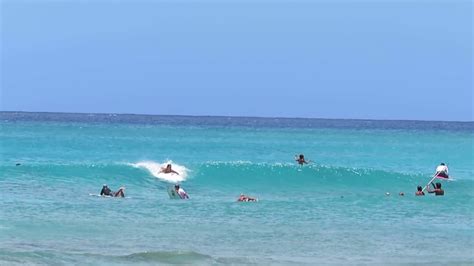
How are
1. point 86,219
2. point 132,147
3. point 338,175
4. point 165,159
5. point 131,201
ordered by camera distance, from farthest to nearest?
point 132,147
point 165,159
point 338,175
point 131,201
point 86,219

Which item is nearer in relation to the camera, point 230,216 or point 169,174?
point 230,216

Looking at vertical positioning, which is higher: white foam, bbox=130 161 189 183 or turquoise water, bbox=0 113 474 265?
white foam, bbox=130 161 189 183

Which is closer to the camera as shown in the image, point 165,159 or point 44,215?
point 44,215

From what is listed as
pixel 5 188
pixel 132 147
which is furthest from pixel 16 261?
pixel 132 147

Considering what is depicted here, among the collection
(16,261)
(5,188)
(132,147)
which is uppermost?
(132,147)

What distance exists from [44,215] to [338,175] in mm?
15048

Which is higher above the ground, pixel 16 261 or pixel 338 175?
pixel 338 175

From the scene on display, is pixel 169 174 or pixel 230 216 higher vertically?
pixel 169 174

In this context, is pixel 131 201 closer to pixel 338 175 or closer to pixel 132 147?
pixel 338 175

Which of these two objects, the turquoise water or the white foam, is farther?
the white foam

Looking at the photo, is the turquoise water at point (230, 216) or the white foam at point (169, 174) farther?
the white foam at point (169, 174)

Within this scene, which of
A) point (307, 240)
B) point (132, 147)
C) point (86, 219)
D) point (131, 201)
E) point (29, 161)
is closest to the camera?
point (307, 240)

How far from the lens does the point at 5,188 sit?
23.6m

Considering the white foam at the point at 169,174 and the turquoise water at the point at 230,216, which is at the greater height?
the white foam at the point at 169,174
